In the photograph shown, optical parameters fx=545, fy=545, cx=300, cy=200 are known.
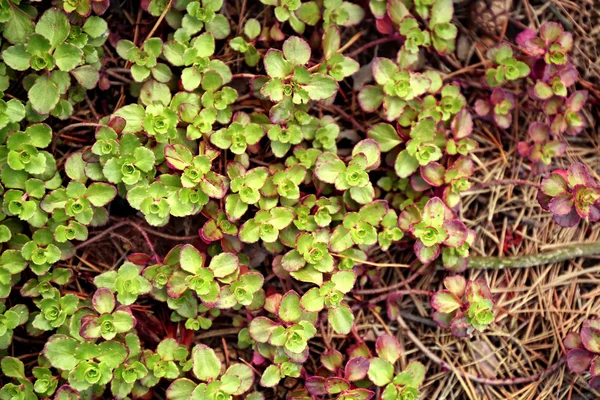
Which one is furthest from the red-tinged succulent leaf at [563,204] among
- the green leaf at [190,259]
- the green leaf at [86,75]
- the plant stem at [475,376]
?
the green leaf at [86,75]

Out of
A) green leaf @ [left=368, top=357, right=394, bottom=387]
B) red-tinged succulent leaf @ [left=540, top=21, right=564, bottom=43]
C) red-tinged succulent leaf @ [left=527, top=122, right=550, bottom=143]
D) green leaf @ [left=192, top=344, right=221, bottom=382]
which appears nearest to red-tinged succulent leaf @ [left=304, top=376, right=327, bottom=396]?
green leaf @ [left=368, top=357, right=394, bottom=387]

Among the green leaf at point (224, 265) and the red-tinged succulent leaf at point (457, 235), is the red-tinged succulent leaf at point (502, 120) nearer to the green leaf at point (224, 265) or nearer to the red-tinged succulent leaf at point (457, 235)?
the red-tinged succulent leaf at point (457, 235)

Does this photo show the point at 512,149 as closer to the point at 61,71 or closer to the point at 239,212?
the point at 239,212

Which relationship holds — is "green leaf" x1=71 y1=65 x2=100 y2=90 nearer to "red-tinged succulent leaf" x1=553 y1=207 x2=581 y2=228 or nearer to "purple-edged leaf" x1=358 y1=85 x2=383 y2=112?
"purple-edged leaf" x1=358 y1=85 x2=383 y2=112

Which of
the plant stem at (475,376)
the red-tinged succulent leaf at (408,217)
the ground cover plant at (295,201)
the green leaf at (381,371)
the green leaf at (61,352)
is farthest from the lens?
the plant stem at (475,376)

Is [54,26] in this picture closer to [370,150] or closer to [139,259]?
[139,259]

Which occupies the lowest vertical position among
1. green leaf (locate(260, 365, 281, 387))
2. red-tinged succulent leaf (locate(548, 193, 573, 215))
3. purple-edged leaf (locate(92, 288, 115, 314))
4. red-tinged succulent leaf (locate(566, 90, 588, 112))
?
green leaf (locate(260, 365, 281, 387))
